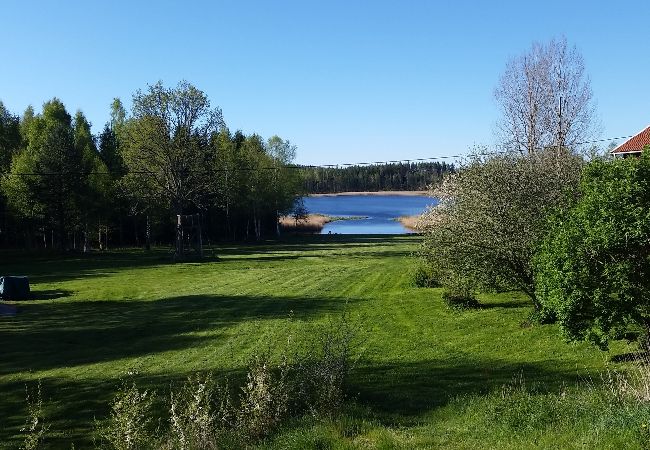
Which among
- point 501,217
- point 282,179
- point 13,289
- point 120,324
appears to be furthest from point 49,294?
point 282,179

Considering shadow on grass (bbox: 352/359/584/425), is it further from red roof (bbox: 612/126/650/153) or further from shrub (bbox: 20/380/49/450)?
red roof (bbox: 612/126/650/153)

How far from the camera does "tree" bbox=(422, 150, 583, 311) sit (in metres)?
17.2

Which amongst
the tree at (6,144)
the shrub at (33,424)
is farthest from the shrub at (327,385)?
the tree at (6,144)

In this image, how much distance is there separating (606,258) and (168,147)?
44.6 metres

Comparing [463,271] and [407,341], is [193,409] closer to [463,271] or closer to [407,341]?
[407,341]

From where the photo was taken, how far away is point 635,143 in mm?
35031

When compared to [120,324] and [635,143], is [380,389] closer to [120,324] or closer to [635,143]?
[120,324]

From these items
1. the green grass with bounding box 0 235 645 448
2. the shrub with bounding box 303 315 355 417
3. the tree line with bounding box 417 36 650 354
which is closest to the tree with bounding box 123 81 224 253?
the green grass with bounding box 0 235 645 448

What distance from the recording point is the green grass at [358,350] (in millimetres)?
8250

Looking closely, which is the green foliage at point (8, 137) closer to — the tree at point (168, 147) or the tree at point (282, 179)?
the tree at point (168, 147)

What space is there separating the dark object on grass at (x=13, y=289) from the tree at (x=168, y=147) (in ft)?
66.3

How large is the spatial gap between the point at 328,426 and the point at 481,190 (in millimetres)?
12029

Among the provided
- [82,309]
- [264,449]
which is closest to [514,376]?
[264,449]

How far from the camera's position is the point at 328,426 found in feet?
27.8
